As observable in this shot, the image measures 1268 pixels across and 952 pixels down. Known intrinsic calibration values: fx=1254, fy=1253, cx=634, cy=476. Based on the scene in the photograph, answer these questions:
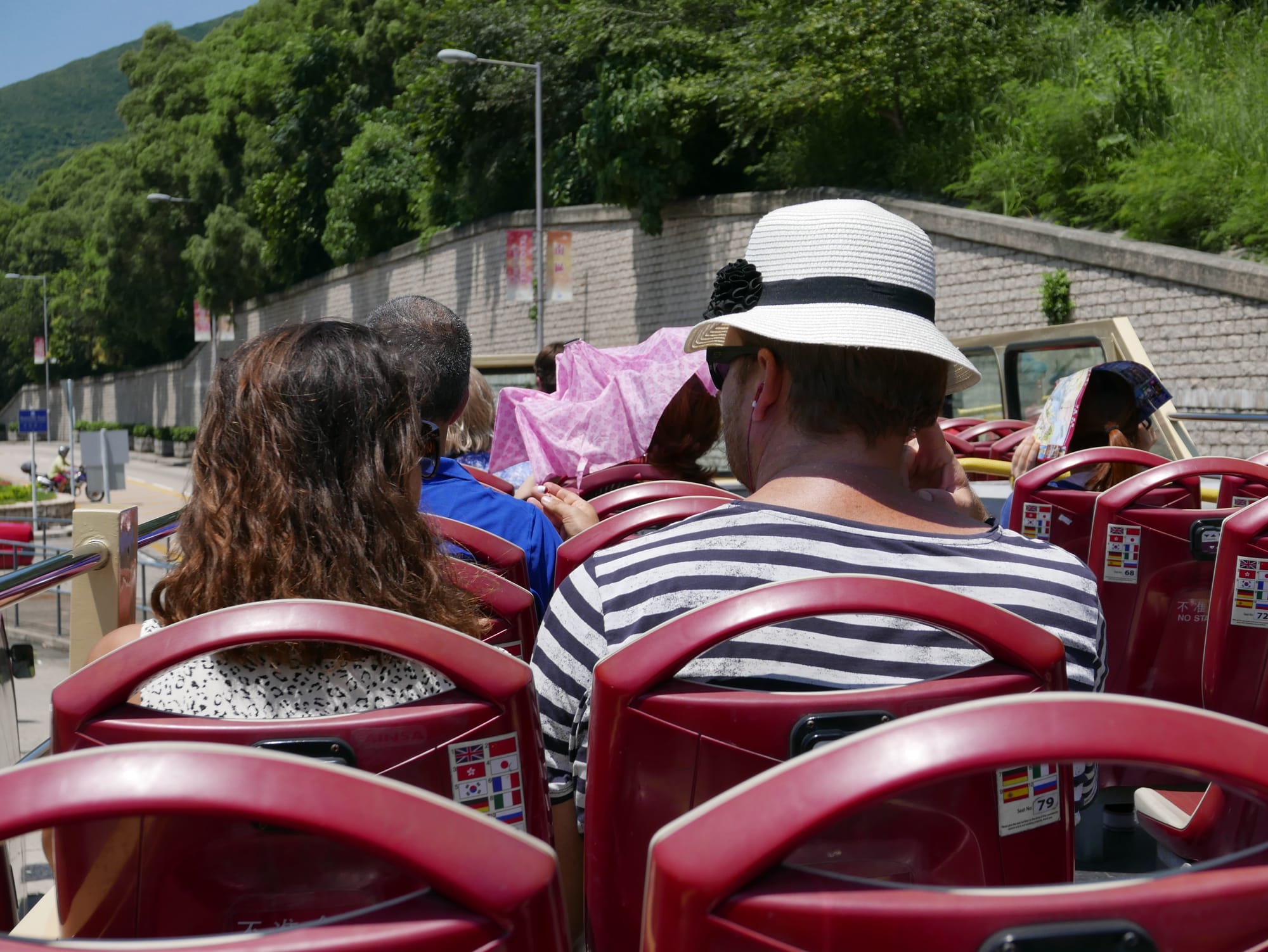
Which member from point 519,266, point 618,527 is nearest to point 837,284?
point 618,527

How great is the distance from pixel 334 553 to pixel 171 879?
2.39 feet

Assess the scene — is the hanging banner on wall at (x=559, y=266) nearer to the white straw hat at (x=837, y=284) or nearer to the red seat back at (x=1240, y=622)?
the red seat back at (x=1240, y=622)

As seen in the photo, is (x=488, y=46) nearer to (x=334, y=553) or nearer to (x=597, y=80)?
(x=597, y=80)

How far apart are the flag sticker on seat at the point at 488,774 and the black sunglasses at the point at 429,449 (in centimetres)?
78

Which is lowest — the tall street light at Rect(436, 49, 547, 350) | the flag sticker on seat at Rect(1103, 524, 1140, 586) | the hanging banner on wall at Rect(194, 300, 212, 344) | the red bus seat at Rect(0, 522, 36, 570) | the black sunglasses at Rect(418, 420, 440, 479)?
the red bus seat at Rect(0, 522, 36, 570)

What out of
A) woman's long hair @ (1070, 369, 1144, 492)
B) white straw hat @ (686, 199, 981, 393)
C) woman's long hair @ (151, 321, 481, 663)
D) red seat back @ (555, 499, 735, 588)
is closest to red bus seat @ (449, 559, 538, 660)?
woman's long hair @ (151, 321, 481, 663)

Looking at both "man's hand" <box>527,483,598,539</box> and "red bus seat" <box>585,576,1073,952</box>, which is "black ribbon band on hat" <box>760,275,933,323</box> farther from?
"man's hand" <box>527,483,598,539</box>

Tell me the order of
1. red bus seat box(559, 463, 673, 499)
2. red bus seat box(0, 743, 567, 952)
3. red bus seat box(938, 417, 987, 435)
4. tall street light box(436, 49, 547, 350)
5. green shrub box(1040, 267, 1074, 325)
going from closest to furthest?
red bus seat box(0, 743, 567, 952) → red bus seat box(559, 463, 673, 499) → red bus seat box(938, 417, 987, 435) → green shrub box(1040, 267, 1074, 325) → tall street light box(436, 49, 547, 350)

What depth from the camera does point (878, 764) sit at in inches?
35.0

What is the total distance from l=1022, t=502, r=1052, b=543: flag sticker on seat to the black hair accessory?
211cm

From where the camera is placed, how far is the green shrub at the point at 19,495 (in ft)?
90.7

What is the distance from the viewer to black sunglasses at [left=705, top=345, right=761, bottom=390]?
2.10m

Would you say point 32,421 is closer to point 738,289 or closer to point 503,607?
point 503,607

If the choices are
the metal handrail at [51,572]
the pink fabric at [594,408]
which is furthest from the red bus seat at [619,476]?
the metal handrail at [51,572]
